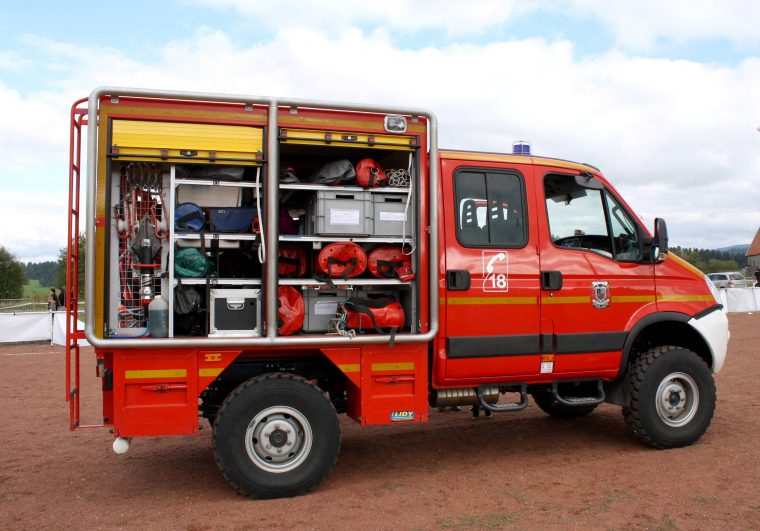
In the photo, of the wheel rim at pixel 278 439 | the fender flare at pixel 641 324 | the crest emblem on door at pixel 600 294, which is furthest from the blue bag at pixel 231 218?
the fender flare at pixel 641 324

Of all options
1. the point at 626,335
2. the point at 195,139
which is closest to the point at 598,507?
the point at 626,335

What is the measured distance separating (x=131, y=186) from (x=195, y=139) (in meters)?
0.67

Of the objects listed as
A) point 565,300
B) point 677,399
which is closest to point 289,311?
point 565,300

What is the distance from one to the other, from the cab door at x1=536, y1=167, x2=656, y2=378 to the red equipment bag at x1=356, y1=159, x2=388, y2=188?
1.60 meters

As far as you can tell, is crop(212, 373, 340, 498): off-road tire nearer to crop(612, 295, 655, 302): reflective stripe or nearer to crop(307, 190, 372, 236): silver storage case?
crop(307, 190, 372, 236): silver storage case

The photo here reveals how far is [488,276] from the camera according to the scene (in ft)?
18.7

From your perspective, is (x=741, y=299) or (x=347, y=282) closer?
(x=347, y=282)

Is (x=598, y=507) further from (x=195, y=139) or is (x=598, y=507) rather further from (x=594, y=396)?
(x=195, y=139)

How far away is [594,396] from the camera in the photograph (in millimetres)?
6445

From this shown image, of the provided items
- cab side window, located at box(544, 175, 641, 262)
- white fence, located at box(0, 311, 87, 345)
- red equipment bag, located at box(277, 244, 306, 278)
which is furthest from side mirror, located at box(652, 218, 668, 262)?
white fence, located at box(0, 311, 87, 345)

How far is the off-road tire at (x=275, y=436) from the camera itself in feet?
16.4

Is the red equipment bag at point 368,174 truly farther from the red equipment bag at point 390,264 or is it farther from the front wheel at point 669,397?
the front wheel at point 669,397

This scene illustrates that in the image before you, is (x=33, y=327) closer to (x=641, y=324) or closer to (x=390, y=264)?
(x=390, y=264)

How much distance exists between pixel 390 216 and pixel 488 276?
40.4 inches
